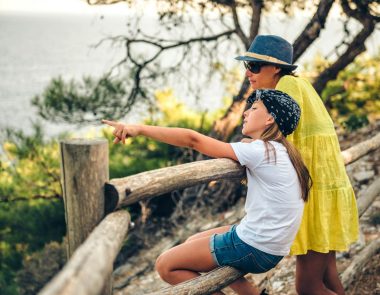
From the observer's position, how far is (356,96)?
25.0 ft

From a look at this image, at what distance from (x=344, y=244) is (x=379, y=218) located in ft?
8.33

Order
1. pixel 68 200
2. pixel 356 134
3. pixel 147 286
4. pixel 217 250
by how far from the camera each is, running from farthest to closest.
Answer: pixel 356 134
pixel 147 286
pixel 217 250
pixel 68 200

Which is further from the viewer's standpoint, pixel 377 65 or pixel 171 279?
pixel 377 65

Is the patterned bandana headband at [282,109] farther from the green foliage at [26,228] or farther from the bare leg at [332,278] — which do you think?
the green foliage at [26,228]

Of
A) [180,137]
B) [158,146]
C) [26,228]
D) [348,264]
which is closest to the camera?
[180,137]

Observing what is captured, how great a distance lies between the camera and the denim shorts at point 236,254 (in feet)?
6.52

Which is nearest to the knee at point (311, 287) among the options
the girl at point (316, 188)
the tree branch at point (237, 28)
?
the girl at point (316, 188)

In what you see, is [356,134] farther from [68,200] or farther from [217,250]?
[68,200]

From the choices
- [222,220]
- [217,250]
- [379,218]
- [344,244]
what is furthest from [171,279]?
[222,220]

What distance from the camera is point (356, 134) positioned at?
23.5 ft

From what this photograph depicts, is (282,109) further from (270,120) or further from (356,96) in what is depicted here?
(356,96)

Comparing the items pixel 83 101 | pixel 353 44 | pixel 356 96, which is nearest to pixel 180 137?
pixel 353 44

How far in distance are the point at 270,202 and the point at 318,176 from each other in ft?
1.19

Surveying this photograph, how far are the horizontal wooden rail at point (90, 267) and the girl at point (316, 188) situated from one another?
1007mm
